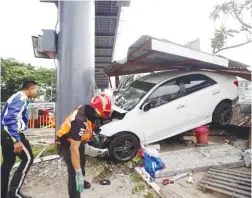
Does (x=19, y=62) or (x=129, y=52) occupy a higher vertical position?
(x=19, y=62)

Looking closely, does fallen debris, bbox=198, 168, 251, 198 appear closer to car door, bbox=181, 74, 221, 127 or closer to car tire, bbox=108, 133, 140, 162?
car tire, bbox=108, 133, 140, 162

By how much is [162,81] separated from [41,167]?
3.24 m

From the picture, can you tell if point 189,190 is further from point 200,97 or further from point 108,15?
point 108,15

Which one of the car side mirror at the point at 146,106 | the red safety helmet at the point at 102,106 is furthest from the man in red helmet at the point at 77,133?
the car side mirror at the point at 146,106

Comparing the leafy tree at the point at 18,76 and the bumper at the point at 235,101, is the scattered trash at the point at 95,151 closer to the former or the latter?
the bumper at the point at 235,101

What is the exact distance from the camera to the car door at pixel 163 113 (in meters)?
5.13

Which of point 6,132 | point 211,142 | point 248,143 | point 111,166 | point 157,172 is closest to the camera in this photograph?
point 6,132

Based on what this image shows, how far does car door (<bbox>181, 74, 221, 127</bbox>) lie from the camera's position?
5.55 metres

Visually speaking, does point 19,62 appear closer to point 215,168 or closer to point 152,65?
point 152,65

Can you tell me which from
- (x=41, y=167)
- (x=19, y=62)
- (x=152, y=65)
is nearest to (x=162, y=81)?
(x=152, y=65)

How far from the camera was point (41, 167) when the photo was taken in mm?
4777

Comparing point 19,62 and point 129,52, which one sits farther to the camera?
point 19,62

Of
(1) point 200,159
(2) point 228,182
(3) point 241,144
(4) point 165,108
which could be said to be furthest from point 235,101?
(2) point 228,182

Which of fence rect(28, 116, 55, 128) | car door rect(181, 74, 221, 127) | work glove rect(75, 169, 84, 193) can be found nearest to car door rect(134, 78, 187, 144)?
car door rect(181, 74, 221, 127)
